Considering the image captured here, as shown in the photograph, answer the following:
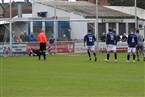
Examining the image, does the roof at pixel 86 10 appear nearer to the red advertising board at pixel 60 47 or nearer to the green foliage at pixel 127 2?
the green foliage at pixel 127 2

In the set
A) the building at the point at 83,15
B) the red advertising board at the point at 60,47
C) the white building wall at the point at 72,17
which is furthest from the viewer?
the building at the point at 83,15

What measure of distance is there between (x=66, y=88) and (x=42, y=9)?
55.2 metres

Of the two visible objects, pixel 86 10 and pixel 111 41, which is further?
pixel 86 10

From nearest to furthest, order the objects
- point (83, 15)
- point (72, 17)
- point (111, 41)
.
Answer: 1. point (111, 41)
2. point (83, 15)
3. point (72, 17)

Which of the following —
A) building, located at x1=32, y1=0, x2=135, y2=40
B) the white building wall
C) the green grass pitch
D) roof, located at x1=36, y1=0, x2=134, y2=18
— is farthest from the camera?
roof, located at x1=36, y1=0, x2=134, y2=18

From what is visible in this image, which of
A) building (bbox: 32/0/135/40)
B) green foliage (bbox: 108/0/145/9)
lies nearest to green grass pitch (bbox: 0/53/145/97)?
building (bbox: 32/0/135/40)

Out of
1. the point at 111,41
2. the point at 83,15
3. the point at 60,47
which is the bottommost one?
the point at 60,47

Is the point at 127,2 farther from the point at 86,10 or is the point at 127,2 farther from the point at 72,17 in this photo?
the point at 72,17

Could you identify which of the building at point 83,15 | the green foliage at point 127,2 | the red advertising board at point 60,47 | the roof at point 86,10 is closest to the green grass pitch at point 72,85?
the red advertising board at point 60,47

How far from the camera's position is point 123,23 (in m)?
70.2

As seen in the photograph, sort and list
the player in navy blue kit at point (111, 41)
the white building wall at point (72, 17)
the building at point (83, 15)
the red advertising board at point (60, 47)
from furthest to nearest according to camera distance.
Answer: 1. the building at point (83, 15)
2. the white building wall at point (72, 17)
3. the red advertising board at point (60, 47)
4. the player in navy blue kit at point (111, 41)

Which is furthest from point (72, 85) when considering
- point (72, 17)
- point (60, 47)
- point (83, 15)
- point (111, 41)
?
point (72, 17)

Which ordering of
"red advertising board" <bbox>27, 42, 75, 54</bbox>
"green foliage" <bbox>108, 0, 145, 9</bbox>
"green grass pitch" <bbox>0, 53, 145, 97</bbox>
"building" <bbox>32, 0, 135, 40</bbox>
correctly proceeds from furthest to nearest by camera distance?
1. "green foliage" <bbox>108, 0, 145, 9</bbox>
2. "building" <bbox>32, 0, 135, 40</bbox>
3. "red advertising board" <bbox>27, 42, 75, 54</bbox>
4. "green grass pitch" <bbox>0, 53, 145, 97</bbox>

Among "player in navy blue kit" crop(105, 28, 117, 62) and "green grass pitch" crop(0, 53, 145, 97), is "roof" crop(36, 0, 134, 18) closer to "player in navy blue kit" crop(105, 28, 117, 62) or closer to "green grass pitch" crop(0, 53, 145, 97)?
"player in navy blue kit" crop(105, 28, 117, 62)
